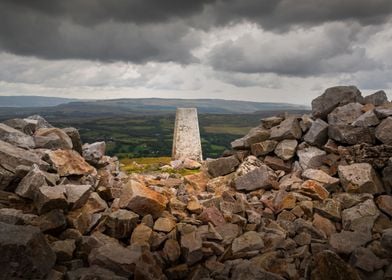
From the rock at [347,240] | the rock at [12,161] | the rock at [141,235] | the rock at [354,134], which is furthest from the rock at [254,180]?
the rock at [12,161]

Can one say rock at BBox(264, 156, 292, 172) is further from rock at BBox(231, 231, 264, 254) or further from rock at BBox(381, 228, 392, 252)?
rock at BBox(381, 228, 392, 252)

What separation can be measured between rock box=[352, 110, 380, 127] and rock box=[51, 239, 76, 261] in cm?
1390

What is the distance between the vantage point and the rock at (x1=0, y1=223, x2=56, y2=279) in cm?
1027

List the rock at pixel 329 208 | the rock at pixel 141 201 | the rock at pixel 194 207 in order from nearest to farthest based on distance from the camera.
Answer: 1. the rock at pixel 141 201
2. the rock at pixel 329 208
3. the rock at pixel 194 207

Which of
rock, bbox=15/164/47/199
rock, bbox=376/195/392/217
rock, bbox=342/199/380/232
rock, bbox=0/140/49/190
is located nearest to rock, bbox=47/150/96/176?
rock, bbox=0/140/49/190

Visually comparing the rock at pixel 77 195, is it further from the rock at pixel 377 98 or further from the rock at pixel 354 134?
the rock at pixel 377 98

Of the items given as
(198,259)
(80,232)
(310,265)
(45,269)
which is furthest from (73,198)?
(310,265)

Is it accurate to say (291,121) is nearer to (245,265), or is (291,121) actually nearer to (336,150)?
(336,150)

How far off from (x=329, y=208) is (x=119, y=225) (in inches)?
332

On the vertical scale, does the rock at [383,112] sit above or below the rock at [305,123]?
above

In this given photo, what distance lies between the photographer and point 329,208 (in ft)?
52.9

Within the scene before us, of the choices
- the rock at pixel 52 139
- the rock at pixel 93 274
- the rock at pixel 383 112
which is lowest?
the rock at pixel 93 274

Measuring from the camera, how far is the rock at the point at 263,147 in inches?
832

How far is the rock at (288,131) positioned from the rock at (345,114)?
1751mm
